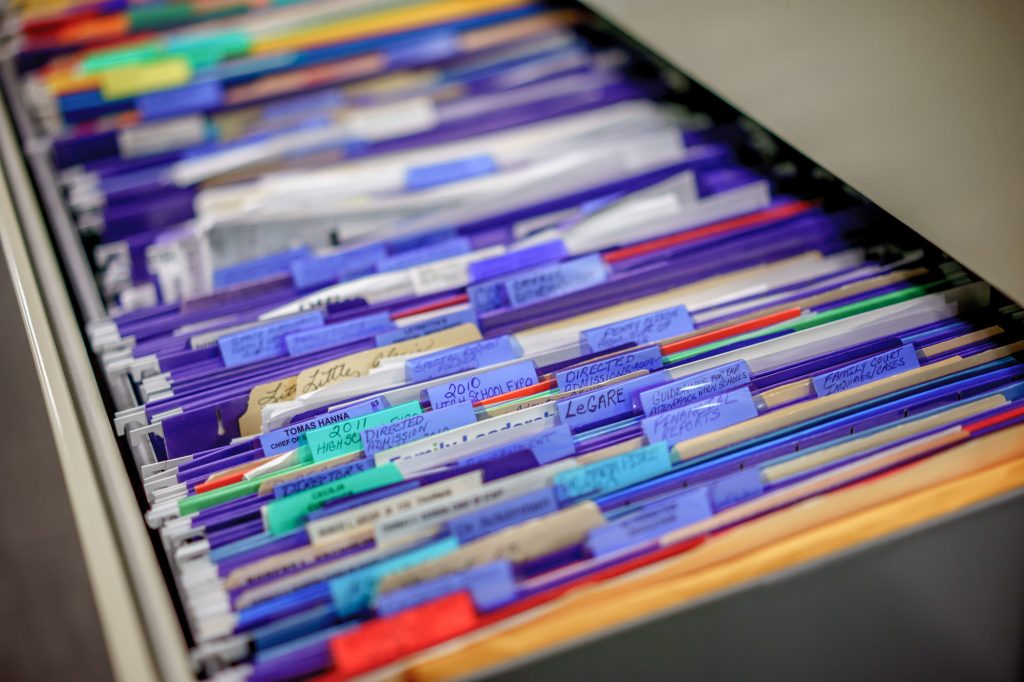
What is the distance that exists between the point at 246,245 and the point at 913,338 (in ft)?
2.74

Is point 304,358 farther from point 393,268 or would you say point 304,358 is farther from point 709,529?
point 709,529

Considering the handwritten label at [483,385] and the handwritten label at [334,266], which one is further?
the handwritten label at [334,266]

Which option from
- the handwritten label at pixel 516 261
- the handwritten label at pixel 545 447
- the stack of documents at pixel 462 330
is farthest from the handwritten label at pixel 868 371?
the handwritten label at pixel 516 261

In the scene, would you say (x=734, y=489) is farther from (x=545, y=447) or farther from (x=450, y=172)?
(x=450, y=172)

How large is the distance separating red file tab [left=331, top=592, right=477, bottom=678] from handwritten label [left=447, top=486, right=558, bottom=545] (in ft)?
0.21

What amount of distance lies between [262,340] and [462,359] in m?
0.23

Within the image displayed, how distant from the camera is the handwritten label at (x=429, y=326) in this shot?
1006 millimetres

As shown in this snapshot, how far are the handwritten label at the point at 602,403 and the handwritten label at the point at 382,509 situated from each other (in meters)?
0.11

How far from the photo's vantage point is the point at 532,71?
1425mm

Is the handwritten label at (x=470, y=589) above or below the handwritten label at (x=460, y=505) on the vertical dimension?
below

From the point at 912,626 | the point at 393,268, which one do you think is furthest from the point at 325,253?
the point at 912,626

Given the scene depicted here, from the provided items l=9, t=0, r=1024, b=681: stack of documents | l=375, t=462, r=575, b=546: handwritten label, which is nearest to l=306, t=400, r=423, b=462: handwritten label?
l=9, t=0, r=1024, b=681: stack of documents

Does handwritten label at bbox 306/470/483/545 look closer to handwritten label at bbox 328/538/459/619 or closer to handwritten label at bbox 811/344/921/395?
handwritten label at bbox 328/538/459/619

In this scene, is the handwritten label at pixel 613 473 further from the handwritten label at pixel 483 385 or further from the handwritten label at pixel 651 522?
the handwritten label at pixel 483 385
